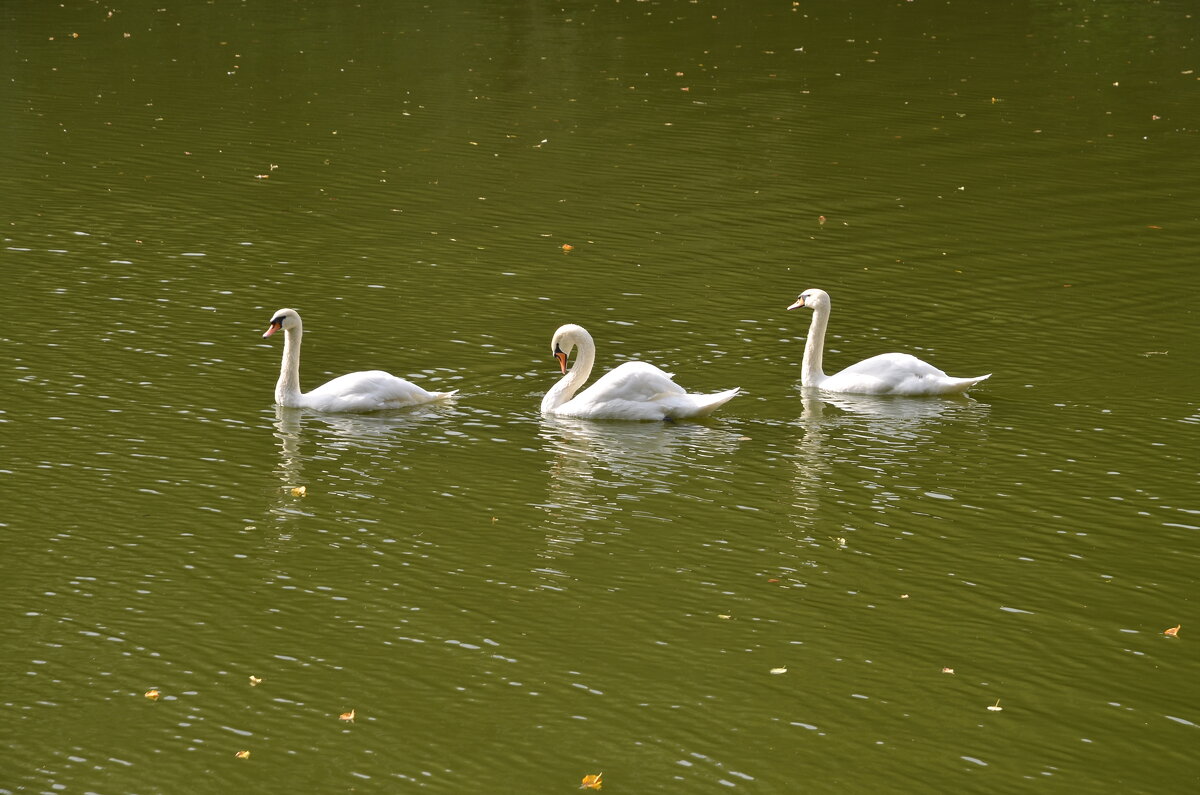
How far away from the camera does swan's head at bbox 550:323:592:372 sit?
14.6 m

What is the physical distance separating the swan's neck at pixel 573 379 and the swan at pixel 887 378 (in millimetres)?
1969

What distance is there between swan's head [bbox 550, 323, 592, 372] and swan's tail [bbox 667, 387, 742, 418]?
106cm

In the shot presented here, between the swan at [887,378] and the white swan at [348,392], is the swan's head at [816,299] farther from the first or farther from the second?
the white swan at [348,392]

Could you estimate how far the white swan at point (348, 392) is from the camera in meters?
14.0

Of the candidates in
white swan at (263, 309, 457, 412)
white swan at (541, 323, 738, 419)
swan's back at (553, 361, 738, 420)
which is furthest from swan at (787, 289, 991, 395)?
white swan at (263, 309, 457, 412)

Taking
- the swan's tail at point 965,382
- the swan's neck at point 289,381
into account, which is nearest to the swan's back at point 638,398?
the swan's tail at point 965,382

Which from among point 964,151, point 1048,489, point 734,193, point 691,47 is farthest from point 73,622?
point 691,47

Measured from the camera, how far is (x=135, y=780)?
319 inches

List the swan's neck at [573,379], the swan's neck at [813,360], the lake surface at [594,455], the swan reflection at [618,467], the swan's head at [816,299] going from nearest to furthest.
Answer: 1. the lake surface at [594,455]
2. the swan reflection at [618,467]
3. the swan's neck at [573,379]
4. the swan's neck at [813,360]
5. the swan's head at [816,299]

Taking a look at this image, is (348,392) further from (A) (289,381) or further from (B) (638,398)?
(B) (638,398)

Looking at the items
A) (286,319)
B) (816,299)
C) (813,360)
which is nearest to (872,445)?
(813,360)

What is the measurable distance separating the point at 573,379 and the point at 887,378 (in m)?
2.69

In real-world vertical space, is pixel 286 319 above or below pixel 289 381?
above

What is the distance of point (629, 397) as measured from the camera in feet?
46.5
